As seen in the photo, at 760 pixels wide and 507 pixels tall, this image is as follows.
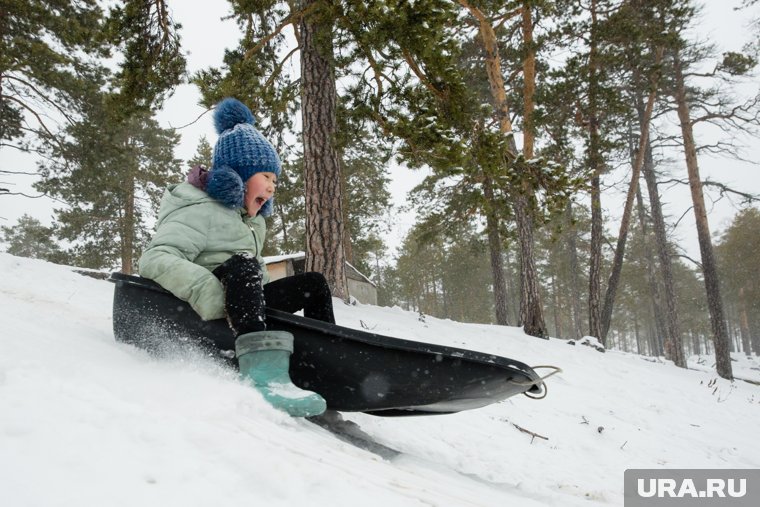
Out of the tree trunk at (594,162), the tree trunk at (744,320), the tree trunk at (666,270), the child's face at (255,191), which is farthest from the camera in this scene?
the tree trunk at (744,320)

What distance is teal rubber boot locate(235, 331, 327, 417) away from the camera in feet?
5.48

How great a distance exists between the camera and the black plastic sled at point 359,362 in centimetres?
190

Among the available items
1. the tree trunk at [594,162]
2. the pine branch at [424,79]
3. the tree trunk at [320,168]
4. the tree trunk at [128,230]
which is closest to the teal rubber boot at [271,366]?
the tree trunk at [320,168]

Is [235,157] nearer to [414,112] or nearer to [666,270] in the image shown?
[414,112]

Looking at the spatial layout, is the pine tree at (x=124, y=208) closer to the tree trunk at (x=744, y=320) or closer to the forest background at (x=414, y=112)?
the forest background at (x=414, y=112)

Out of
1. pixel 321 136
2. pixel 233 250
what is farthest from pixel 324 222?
pixel 233 250

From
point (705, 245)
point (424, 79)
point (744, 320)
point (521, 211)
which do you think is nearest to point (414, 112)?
point (424, 79)

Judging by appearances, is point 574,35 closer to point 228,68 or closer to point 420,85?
point 420,85

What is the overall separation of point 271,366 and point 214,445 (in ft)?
2.10

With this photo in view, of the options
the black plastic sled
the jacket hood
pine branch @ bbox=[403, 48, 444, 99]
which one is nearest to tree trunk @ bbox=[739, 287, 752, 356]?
pine branch @ bbox=[403, 48, 444, 99]

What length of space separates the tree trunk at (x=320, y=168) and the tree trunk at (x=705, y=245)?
10062 millimetres

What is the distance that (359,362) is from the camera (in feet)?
6.46

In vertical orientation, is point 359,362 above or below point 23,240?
below

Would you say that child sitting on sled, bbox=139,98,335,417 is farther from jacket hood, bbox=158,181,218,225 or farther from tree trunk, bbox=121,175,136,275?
tree trunk, bbox=121,175,136,275
